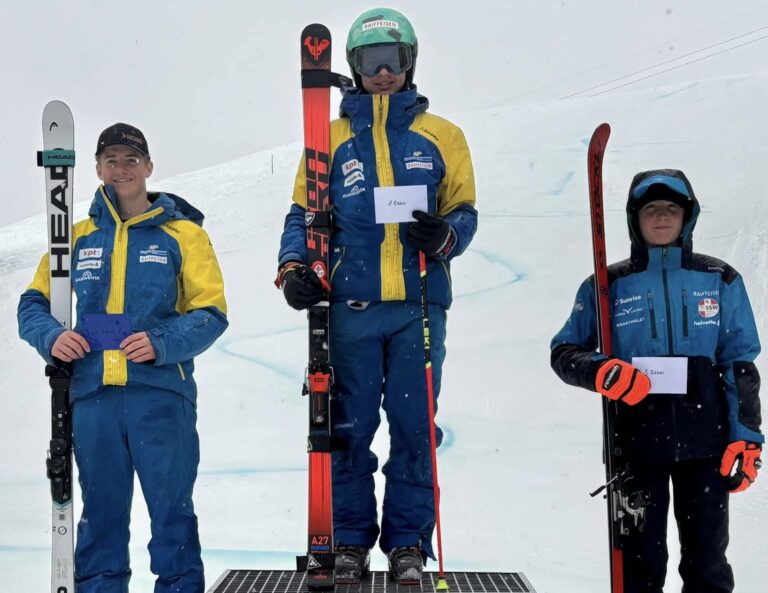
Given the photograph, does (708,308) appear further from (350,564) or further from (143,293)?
(143,293)

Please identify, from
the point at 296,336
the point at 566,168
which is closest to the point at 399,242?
the point at 296,336

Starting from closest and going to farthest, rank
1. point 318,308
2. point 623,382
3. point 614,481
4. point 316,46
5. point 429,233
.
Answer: point 623,382
point 614,481
point 429,233
point 318,308
point 316,46

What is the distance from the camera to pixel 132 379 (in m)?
3.00

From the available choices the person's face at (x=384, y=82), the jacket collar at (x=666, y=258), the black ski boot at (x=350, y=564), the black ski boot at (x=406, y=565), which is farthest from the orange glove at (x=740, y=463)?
the person's face at (x=384, y=82)

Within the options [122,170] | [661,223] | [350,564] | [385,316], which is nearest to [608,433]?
[661,223]

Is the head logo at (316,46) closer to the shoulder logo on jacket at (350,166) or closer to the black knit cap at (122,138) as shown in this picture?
the shoulder logo on jacket at (350,166)

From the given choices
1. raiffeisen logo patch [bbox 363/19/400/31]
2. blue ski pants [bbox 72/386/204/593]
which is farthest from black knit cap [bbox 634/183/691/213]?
blue ski pants [bbox 72/386/204/593]

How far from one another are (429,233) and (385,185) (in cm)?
29

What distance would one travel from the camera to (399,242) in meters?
3.23

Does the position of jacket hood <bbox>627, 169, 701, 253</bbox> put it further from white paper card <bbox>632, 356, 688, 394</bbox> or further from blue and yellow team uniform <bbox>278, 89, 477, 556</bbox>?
blue and yellow team uniform <bbox>278, 89, 477, 556</bbox>

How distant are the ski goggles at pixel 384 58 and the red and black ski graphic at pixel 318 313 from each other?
0.54 ft

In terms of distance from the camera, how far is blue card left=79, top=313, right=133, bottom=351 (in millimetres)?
3027

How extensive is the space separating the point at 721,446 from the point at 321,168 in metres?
1.62

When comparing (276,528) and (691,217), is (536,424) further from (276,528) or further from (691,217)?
(691,217)
